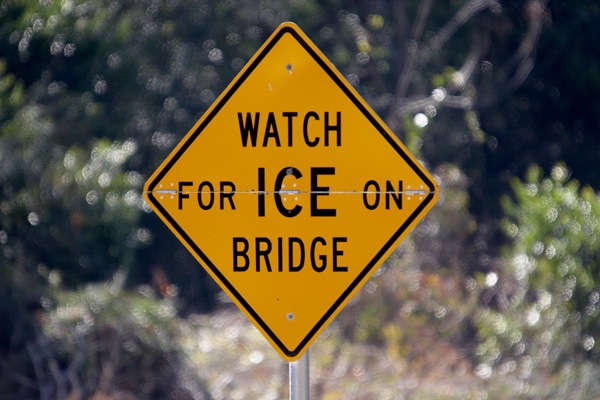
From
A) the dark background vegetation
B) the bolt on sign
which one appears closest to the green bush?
the dark background vegetation

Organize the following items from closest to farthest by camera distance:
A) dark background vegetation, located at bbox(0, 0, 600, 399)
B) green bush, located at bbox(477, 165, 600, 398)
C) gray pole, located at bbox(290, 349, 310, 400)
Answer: gray pole, located at bbox(290, 349, 310, 400), green bush, located at bbox(477, 165, 600, 398), dark background vegetation, located at bbox(0, 0, 600, 399)

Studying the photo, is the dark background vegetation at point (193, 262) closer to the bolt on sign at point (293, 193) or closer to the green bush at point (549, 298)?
the green bush at point (549, 298)

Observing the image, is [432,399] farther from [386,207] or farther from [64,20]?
[64,20]

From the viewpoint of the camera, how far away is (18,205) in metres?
8.12

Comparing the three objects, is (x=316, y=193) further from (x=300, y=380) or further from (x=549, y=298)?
(x=549, y=298)

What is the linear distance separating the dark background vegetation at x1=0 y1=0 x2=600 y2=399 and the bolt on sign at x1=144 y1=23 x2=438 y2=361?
3.75 metres

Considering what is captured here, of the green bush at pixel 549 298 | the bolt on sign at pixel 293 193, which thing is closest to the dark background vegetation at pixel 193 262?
the green bush at pixel 549 298

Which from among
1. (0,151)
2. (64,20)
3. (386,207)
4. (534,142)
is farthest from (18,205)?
(534,142)

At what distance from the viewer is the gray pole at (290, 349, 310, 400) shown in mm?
3533

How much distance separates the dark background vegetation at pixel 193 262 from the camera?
7.77 m

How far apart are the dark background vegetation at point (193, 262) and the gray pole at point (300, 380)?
381cm

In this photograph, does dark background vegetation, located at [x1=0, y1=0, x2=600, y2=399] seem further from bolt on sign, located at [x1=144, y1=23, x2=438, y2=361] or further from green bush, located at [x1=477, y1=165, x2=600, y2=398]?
bolt on sign, located at [x1=144, y1=23, x2=438, y2=361]

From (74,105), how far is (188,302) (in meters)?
2.75

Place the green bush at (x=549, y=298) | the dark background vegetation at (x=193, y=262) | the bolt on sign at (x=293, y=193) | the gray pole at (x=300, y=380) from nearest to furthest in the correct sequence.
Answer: the gray pole at (x=300, y=380) → the bolt on sign at (x=293, y=193) → the green bush at (x=549, y=298) → the dark background vegetation at (x=193, y=262)
